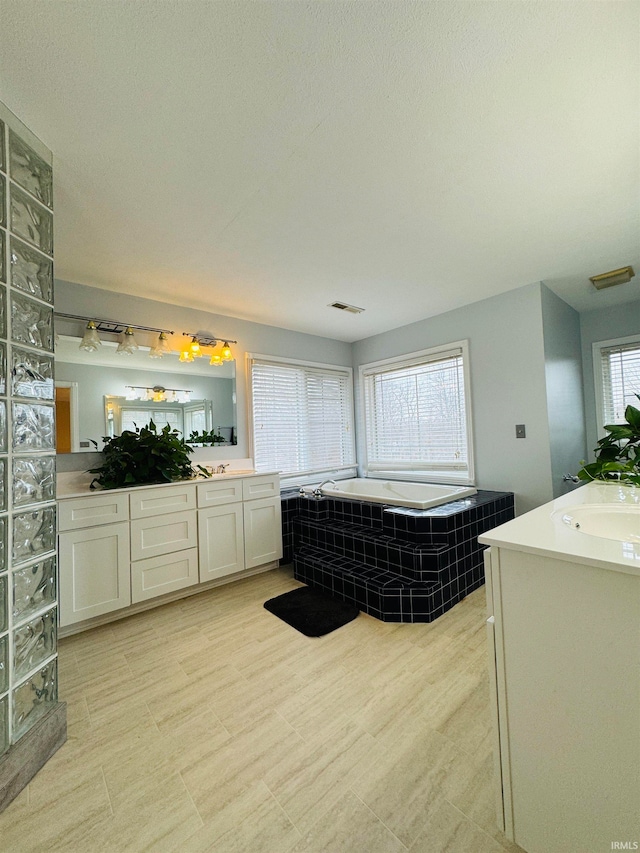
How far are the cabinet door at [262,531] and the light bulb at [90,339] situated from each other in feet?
5.67

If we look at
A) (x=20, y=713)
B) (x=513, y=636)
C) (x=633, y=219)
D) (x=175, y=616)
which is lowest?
(x=175, y=616)

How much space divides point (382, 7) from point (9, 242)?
1.50 meters

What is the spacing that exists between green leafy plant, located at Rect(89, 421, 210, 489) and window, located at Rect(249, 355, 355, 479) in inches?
38.8

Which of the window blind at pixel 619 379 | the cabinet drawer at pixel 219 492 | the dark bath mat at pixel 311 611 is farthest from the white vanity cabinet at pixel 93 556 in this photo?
the window blind at pixel 619 379

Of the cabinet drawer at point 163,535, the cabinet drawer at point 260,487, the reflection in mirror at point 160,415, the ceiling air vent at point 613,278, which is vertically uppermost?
the ceiling air vent at point 613,278

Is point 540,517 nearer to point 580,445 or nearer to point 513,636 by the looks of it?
point 513,636

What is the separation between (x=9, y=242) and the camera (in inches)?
52.7

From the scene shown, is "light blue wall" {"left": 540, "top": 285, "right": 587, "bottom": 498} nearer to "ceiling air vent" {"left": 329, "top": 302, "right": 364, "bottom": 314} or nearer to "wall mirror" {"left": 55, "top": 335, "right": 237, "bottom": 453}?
"ceiling air vent" {"left": 329, "top": 302, "right": 364, "bottom": 314}

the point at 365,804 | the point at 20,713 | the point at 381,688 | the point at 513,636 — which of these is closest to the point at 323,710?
the point at 381,688

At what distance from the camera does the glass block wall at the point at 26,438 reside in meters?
1.28

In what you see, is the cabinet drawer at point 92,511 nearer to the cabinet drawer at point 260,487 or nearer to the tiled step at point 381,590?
the cabinet drawer at point 260,487

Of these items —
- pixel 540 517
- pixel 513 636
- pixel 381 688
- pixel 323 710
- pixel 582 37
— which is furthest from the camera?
pixel 381 688

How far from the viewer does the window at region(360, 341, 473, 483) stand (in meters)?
3.61

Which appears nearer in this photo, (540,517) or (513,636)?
(513,636)
